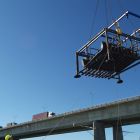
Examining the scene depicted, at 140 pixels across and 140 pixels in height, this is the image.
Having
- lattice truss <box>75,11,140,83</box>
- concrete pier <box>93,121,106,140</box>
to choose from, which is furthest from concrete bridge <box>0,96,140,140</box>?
lattice truss <box>75,11,140,83</box>

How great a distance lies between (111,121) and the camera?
197 ft

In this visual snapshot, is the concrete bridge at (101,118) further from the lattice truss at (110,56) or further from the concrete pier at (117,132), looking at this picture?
the lattice truss at (110,56)

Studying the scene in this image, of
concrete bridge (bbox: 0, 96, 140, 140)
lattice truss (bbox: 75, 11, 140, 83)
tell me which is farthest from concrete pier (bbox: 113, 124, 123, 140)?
lattice truss (bbox: 75, 11, 140, 83)

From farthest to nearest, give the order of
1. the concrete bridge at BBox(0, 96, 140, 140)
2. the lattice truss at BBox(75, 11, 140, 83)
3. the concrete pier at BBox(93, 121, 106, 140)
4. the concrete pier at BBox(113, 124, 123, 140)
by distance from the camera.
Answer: the concrete pier at BBox(113, 124, 123, 140)
the concrete pier at BBox(93, 121, 106, 140)
the concrete bridge at BBox(0, 96, 140, 140)
the lattice truss at BBox(75, 11, 140, 83)

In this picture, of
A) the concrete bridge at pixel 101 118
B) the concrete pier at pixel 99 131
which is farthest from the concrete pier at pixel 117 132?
the concrete pier at pixel 99 131

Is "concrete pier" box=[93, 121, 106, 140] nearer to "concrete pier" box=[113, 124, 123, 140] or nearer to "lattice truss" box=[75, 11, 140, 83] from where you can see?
"concrete pier" box=[113, 124, 123, 140]

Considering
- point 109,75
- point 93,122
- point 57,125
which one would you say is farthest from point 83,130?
point 109,75

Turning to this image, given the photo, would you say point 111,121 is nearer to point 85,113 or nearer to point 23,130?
point 85,113

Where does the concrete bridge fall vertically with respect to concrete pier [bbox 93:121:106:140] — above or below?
above

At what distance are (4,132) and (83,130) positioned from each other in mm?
31732

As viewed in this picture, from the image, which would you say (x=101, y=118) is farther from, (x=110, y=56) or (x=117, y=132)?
(x=110, y=56)

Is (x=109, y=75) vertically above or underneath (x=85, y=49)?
underneath

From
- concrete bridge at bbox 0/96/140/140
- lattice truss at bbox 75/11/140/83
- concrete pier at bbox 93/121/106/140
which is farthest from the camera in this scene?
concrete pier at bbox 93/121/106/140

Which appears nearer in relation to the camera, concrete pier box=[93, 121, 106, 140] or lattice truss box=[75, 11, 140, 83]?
lattice truss box=[75, 11, 140, 83]
